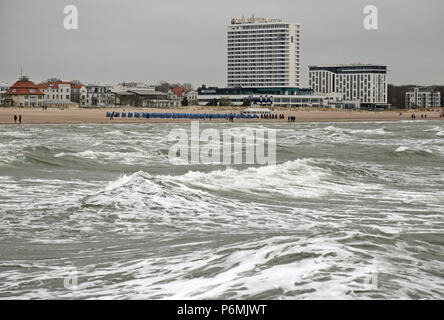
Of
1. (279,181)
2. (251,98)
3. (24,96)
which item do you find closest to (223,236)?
(279,181)

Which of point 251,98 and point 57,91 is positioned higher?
point 57,91

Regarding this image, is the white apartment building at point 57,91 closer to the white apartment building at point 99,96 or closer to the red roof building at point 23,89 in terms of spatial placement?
the white apartment building at point 99,96

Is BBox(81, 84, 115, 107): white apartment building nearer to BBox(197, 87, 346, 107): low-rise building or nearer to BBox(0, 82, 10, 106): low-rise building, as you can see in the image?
BBox(0, 82, 10, 106): low-rise building

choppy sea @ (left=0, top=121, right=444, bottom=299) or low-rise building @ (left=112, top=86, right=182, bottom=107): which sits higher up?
low-rise building @ (left=112, top=86, right=182, bottom=107)

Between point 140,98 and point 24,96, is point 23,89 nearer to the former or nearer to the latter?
point 24,96

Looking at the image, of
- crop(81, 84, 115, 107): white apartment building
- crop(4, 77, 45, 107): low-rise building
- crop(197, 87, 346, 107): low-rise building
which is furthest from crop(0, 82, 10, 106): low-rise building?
crop(197, 87, 346, 107): low-rise building

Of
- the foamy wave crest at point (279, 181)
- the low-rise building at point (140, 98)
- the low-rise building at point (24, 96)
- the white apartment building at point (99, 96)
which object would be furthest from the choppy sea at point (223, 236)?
the white apartment building at point (99, 96)

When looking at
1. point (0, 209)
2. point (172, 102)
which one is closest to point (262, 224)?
point (0, 209)
